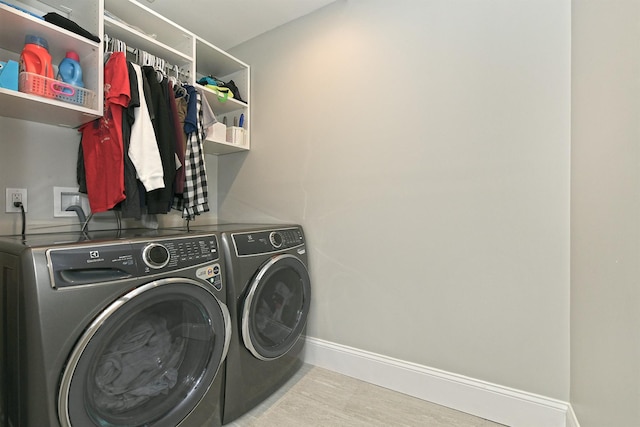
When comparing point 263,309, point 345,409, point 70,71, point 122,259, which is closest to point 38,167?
point 70,71

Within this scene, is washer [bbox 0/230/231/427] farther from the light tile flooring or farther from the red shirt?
the red shirt

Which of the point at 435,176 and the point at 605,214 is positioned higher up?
the point at 435,176

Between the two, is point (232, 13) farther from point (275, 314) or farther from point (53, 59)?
point (275, 314)

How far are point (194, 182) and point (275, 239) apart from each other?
23.4 inches

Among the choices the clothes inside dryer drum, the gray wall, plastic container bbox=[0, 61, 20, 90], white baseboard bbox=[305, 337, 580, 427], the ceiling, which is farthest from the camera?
the ceiling

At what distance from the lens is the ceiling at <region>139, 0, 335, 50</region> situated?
181cm

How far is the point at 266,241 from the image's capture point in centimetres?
151

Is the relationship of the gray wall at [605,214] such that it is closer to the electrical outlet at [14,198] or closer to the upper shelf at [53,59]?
the upper shelf at [53,59]

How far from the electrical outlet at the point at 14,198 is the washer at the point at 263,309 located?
3.31ft

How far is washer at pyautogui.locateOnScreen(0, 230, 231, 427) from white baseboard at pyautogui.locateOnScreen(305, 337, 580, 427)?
77cm

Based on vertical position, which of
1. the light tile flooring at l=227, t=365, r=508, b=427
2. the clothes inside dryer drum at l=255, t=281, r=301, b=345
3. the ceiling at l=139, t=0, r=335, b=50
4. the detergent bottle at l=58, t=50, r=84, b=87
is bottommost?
the light tile flooring at l=227, t=365, r=508, b=427

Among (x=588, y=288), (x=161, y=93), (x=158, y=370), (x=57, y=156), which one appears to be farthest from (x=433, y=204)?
(x=57, y=156)

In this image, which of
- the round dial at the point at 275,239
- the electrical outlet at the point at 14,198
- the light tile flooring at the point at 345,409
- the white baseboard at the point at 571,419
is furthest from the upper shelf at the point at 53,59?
the white baseboard at the point at 571,419

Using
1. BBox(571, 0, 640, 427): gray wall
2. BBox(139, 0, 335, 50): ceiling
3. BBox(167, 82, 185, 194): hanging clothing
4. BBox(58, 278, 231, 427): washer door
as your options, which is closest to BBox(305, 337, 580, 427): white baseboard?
BBox(571, 0, 640, 427): gray wall
